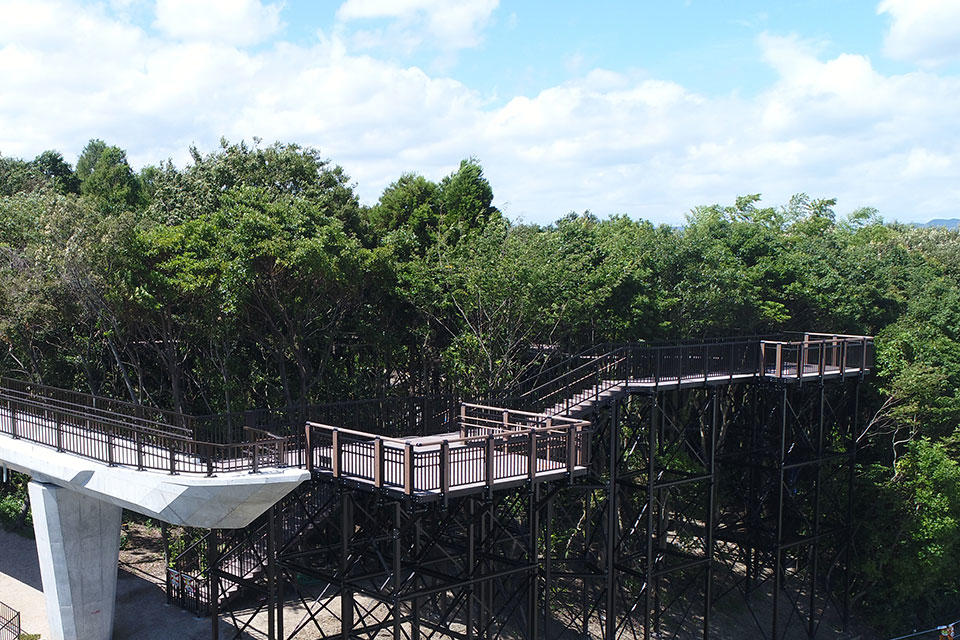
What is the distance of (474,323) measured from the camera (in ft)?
87.2

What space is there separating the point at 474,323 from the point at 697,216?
16.8 metres

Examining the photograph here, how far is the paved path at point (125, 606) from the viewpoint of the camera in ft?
70.5

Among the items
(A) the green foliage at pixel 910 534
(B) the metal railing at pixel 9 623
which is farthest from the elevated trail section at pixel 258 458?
(A) the green foliage at pixel 910 534

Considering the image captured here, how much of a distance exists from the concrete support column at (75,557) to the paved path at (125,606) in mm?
1250

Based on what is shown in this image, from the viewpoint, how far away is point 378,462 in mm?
16109

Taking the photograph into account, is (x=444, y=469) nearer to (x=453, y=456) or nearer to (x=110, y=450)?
(x=453, y=456)

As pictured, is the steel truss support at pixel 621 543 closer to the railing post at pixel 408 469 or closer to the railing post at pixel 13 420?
the railing post at pixel 408 469

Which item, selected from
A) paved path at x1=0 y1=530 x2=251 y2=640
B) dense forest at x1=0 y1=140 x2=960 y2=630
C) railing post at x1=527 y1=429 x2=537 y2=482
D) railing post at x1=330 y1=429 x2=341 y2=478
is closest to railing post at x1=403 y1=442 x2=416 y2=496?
railing post at x1=330 y1=429 x2=341 y2=478

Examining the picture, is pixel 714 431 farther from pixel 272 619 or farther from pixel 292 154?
pixel 292 154

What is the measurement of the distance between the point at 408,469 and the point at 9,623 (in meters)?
12.1

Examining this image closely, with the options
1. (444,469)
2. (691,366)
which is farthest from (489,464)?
(691,366)

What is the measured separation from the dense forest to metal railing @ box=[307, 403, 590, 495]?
615cm

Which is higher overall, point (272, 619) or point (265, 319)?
point (265, 319)

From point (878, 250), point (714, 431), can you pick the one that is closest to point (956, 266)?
point (878, 250)
